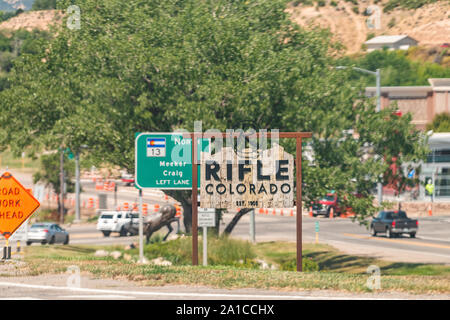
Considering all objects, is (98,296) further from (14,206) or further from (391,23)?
(391,23)

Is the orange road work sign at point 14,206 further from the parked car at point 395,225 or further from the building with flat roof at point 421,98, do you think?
the building with flat roof at point 421,98

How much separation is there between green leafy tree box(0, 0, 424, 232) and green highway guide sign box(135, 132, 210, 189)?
4597 mm

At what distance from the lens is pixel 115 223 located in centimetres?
5103

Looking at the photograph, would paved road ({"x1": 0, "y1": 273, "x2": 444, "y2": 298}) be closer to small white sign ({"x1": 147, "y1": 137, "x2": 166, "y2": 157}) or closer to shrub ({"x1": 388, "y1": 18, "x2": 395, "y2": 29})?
small white sign ({"x1": 147, "y1": 137, "x2": 166, "y2": 157})

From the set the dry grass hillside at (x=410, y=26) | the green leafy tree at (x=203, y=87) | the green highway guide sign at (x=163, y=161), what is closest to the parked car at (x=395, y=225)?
the green leafy tree at (x=203, y=87)

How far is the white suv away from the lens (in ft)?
167

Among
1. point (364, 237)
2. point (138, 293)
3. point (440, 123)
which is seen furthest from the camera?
point (440, 123)

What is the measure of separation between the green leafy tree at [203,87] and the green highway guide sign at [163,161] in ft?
15.1

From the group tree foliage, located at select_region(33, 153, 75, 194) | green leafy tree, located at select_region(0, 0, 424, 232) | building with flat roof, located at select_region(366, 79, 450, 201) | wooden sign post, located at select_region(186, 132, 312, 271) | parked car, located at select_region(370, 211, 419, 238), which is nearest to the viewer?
wooden sign post, located at select_region(186, 132, 312, 271)

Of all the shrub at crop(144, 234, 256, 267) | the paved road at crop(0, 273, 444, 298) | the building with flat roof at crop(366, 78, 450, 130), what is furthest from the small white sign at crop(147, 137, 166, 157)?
the building with flat roof at crop(366, 78, 450, 130)

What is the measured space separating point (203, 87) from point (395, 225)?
22.0m

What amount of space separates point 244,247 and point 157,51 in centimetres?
808

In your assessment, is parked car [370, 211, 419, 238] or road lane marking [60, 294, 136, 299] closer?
road lane marking [60, 294, 136, 299]

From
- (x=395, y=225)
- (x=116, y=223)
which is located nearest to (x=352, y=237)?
(x=395, y=225)
